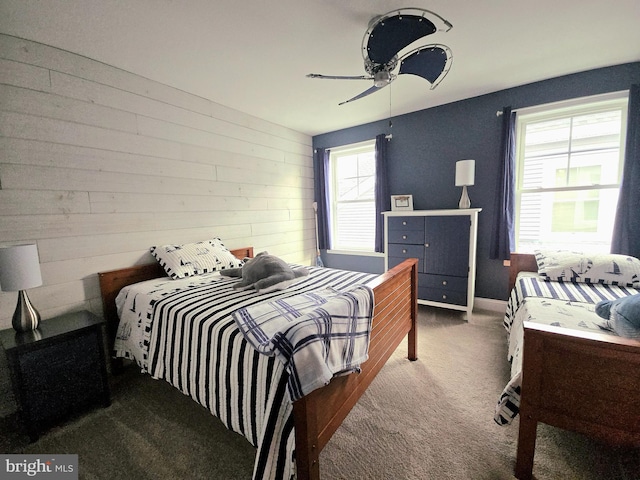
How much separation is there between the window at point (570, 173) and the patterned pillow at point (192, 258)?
324 cm

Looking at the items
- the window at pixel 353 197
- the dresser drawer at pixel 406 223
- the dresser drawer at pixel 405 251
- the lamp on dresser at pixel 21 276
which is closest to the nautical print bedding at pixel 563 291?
the dresser drawer at pixel 405 251

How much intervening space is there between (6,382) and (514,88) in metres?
4.92

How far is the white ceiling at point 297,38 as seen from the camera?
1571mm

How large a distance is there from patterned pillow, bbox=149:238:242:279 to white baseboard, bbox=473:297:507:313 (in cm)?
283

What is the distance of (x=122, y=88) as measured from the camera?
213 centimetres

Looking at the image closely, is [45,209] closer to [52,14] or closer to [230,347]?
[52,14]

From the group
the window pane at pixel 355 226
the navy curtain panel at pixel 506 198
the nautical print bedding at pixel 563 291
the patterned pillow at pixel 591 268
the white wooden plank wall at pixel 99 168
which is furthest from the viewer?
the window pane at pixel 355 226

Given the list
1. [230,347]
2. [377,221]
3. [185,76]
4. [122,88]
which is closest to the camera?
[230,347]

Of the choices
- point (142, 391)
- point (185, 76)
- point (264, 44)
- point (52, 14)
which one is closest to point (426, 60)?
point (264, 44)

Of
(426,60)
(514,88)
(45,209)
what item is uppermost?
(514,88)

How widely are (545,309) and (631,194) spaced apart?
167 centimetres

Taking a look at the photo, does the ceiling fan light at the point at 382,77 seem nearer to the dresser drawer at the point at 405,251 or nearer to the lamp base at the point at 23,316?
the dresser drawer at the point at 405,251

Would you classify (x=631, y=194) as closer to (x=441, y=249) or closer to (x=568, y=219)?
(x=568, y=219)

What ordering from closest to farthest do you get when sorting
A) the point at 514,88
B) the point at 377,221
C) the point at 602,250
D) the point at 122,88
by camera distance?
the point at 122,88 → the point at 602,250 → the point at 514,88 → the point at 377,221
